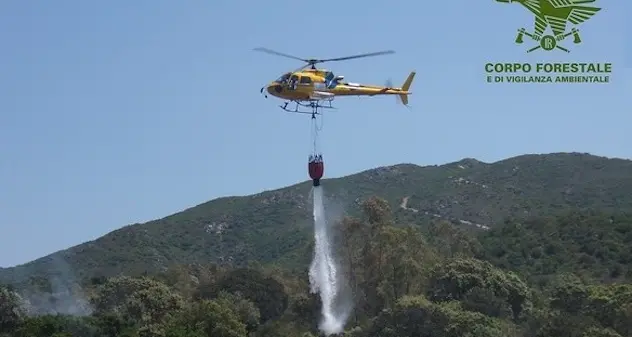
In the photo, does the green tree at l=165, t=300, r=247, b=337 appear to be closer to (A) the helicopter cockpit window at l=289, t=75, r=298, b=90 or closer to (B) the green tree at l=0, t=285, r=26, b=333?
(B) the green tree at l=0, t=285, r=26, b=333

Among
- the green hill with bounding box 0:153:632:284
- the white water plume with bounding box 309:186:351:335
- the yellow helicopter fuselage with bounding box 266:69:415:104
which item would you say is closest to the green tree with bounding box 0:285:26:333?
the white water plume with bounding box 309:186:351:335

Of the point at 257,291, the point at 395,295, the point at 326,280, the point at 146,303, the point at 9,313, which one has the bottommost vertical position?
the point at 395,295

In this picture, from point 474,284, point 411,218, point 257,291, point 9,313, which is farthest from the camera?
point 411,218

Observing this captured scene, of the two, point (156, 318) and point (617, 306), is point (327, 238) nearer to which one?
point (156, 318)

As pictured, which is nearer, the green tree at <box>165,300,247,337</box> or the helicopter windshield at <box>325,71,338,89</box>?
the helicopter windshield at <box>325,71,338,89</box>

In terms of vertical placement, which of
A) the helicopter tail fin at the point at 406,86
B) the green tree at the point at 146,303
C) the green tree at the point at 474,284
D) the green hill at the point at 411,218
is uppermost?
the helicopter tail fin at the point at 406,86

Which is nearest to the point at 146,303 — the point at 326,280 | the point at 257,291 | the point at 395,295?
the point at 326,280

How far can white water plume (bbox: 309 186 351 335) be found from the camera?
8975 cm

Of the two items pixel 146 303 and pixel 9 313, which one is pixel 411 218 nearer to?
pixel 146 303

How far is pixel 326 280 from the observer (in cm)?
9406

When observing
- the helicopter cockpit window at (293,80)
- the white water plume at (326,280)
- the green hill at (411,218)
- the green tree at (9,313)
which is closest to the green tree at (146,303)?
the green tree at (9,313)

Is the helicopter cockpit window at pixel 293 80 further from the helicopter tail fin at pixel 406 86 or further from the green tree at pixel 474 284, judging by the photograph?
the green tree at pixel 474 284

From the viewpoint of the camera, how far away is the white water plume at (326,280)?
89.8 m

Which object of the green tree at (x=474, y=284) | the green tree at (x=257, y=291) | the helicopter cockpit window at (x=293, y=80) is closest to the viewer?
the helicopter cockpit window at (x=293, y=80)
